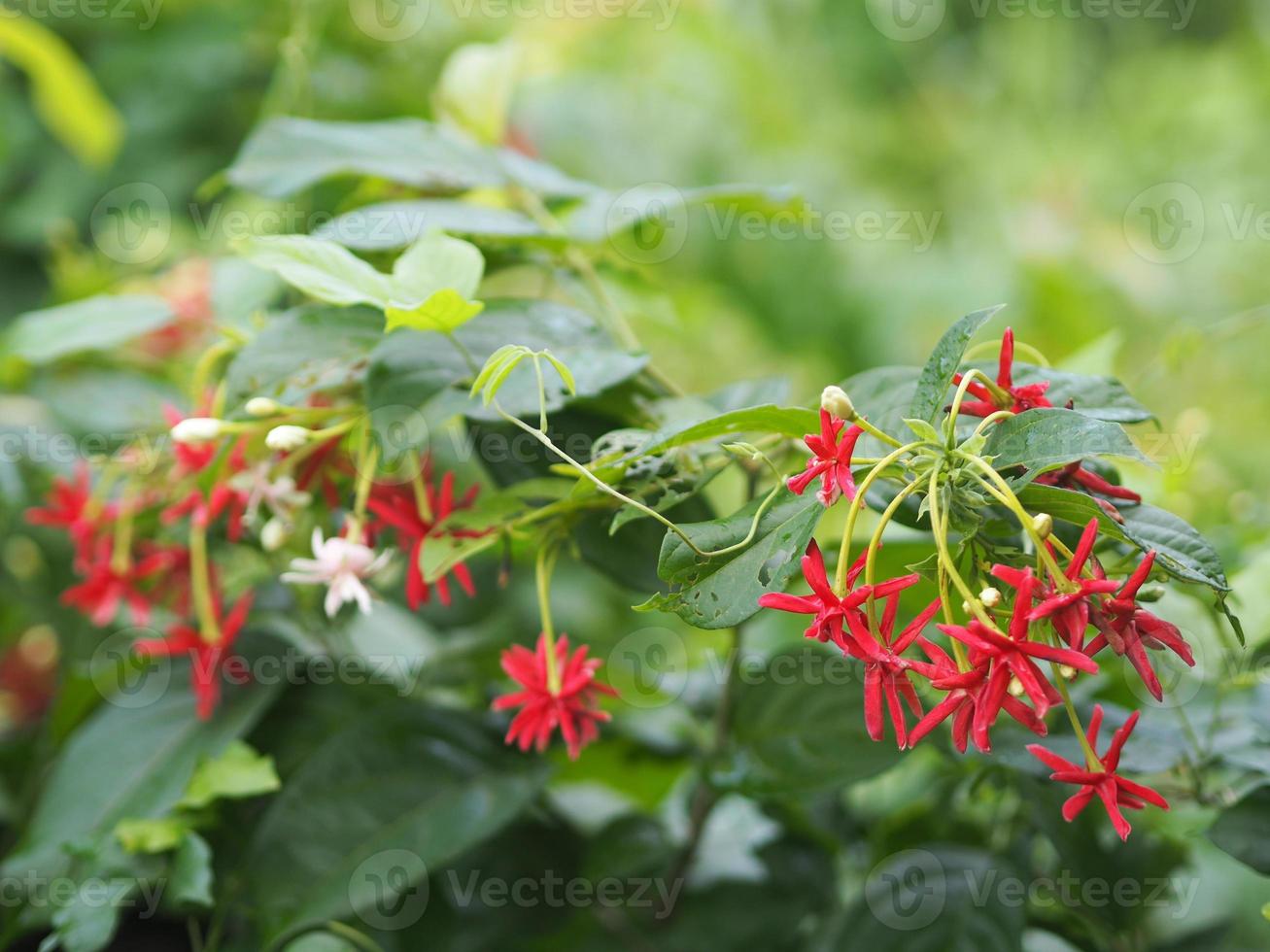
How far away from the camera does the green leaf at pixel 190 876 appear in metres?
0.45

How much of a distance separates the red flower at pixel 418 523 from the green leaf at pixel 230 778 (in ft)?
0.41

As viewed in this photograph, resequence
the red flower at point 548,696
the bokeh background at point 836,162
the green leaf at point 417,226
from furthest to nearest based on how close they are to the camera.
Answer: the bokeh background at point 836,162, the green leaf at point 417,226, the red flower at point 548,696

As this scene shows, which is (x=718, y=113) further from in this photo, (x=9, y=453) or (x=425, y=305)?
(x=425, y=305)

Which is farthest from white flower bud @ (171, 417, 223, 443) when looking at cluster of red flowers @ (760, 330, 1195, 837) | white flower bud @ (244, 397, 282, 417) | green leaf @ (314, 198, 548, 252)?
cluster of red flowers @ (760, 330, 1195, 837)

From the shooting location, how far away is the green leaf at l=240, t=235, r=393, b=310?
0.39 m

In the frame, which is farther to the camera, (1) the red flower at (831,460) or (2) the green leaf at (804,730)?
(2) the green leaf at (804,730)

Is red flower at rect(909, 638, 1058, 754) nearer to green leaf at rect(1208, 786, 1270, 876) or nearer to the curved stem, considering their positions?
the curved stem

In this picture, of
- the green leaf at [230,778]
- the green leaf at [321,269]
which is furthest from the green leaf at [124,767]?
the green leaf at [321,269]

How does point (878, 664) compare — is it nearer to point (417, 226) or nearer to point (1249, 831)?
point (1249, 831)

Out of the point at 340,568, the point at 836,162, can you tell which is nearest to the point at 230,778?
the point at 340,568

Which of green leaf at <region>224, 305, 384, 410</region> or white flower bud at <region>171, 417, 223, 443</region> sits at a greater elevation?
green leaf at <region>224, 305, 384, 410</region>

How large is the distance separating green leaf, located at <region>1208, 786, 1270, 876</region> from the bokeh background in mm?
89

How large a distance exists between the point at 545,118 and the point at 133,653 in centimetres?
122

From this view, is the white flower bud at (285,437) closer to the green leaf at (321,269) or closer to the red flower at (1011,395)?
the green leaf at (321,269)
